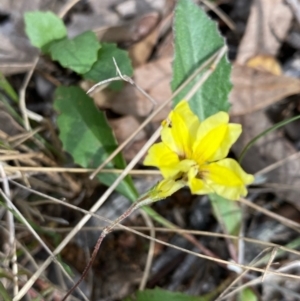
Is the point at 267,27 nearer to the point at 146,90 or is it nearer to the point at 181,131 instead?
the point at 146,90

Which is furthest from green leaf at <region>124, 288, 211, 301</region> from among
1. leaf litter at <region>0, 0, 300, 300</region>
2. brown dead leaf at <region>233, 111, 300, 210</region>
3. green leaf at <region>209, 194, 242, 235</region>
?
brown dead leaf at <region>233, 111, 300, 210</region>

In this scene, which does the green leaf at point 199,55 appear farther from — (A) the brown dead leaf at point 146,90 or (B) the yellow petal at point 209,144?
(B) the yellow petal at point 209,144

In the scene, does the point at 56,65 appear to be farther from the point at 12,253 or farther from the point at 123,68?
the point at 12,253

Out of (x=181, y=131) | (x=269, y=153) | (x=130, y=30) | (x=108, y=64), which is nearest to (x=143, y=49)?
(x=130, y=30)

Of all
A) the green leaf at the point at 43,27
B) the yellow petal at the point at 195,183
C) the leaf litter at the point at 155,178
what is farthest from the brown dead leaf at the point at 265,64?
the yellow petal at the point at 195,183

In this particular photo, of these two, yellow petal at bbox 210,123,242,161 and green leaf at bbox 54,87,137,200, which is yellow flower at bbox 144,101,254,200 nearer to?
yellow petal at bbox 210,123,242,161

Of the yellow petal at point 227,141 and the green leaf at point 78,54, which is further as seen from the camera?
the green leaf at point 78,54
